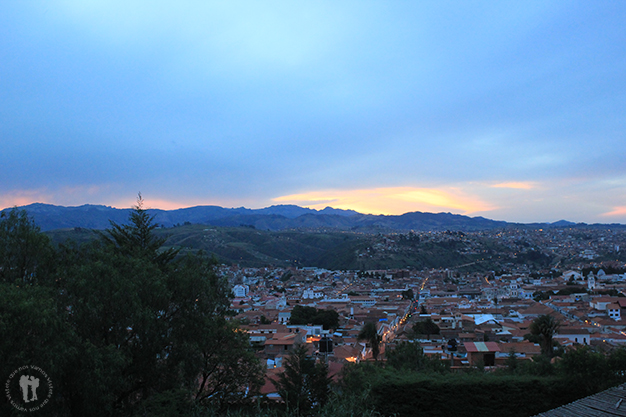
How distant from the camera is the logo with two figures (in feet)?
16.3

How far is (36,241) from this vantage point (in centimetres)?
820

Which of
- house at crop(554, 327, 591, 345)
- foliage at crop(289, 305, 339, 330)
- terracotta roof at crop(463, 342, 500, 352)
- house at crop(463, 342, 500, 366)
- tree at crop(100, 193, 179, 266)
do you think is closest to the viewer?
tree at crop(100, 193, 179, 266)

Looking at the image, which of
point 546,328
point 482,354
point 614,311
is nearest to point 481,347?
point 482,354

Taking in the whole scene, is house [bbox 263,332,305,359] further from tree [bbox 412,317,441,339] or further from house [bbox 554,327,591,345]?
house [bbox 554,327,591,345]

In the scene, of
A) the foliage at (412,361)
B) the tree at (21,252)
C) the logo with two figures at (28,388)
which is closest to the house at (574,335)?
the foliage at (412,361)

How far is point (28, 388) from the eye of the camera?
512 centimetres

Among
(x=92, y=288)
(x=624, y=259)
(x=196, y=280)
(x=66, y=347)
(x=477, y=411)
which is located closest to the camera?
(x=66, y=347)

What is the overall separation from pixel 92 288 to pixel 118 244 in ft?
23.9

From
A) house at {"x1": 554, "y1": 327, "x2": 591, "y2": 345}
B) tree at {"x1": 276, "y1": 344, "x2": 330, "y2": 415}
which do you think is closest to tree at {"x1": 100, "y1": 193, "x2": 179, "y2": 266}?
tree at {"x1": 276, "y1": 344, "x2": 330, "y2": 415}

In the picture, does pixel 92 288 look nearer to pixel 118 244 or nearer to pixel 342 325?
pixel 118 244

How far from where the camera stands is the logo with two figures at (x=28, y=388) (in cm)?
496

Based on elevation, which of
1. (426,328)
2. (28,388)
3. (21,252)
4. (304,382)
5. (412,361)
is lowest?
(426,328)

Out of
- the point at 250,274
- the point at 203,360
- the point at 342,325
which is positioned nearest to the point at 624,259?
the point at 250,274

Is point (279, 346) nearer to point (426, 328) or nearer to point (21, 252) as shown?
point (426, 328)
